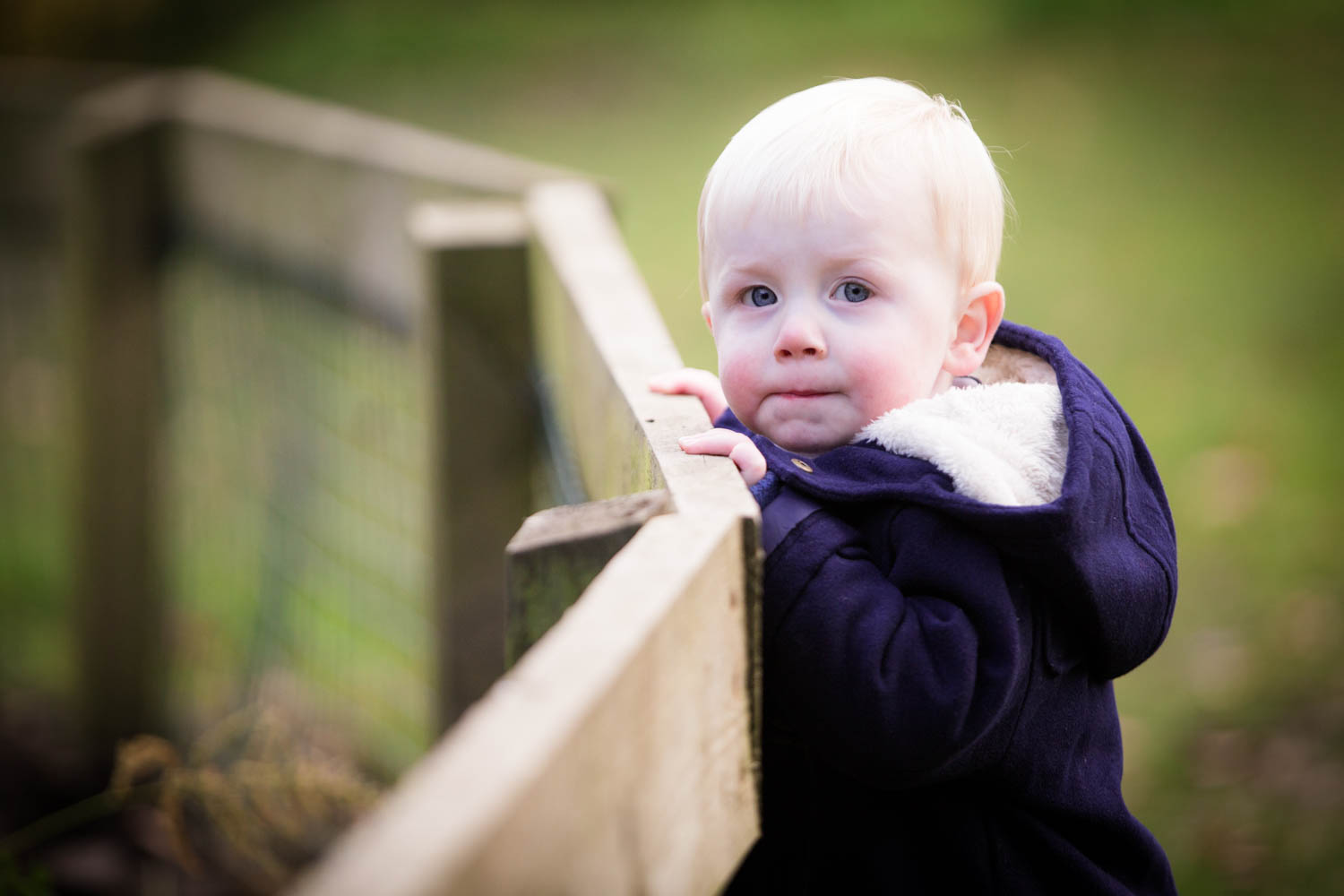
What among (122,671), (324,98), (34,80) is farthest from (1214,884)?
A: (324,98)

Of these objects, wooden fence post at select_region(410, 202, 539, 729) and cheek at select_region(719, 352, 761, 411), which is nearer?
cheek at select_region(719, 352, 761, 411)

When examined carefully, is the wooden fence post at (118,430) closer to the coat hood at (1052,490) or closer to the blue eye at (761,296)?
the blue eye at (761,296)

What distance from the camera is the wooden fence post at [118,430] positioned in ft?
11.2

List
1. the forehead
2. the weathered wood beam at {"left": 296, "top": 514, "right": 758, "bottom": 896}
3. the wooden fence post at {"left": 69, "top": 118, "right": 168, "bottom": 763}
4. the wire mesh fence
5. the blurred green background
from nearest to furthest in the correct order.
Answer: the weathered wood beam at {"left": 296, "top": 514, "right": 758, "bottom": 896}, the forehead, the wire mesh fence, the wooden fence post at {"left": 69, "top": 118, "right": 168, "bottom": 763}, the blurred green background

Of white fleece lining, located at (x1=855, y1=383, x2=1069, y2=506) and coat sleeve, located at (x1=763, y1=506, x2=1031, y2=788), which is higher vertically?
white fleece lining, located at (x1=855, y1=383, x2=1069, y2=506)

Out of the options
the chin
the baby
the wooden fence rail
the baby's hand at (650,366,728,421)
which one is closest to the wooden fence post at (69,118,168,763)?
the wooden fence rail

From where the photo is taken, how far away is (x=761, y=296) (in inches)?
55.8

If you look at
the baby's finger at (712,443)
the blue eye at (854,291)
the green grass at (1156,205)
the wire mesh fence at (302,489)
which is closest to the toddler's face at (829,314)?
the blue eye at (854,291)

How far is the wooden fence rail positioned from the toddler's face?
100mm

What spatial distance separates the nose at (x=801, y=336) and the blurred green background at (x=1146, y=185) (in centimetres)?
206

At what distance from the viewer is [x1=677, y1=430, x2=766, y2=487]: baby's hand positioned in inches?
49.7

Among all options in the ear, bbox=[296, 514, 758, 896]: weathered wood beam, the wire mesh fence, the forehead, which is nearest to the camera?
bbox=[296, 514, 758, 896]: weathered wood beam

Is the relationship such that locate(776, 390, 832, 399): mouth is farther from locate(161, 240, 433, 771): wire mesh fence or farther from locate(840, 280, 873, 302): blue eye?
locate(161, 240, 433, 771): wire mesh fence

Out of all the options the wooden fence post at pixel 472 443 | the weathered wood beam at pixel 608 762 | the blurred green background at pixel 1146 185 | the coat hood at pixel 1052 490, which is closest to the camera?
the weathered wood beam at pixel 608 762
